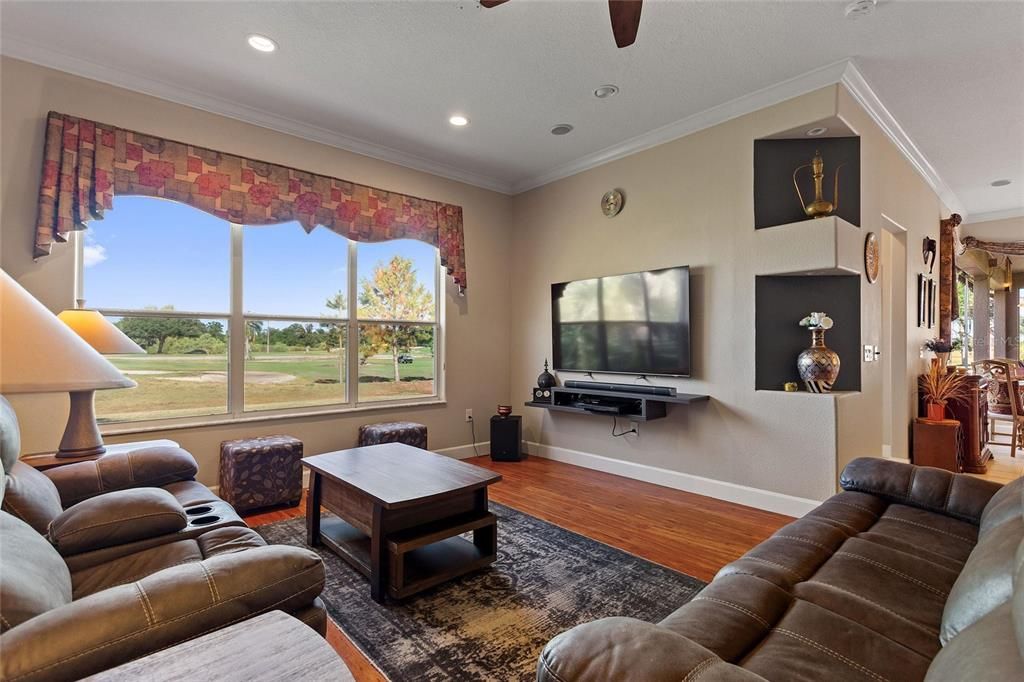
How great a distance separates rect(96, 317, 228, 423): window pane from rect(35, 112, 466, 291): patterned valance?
2.61ft

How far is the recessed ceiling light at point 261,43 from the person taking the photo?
282 centimetres

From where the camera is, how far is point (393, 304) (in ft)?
15.5

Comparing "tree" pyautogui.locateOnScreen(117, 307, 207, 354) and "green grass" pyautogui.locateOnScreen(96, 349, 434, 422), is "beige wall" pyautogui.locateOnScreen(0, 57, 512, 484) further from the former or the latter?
"tree" pyautogui.locateOnScreen(117, 307, 207, 354)

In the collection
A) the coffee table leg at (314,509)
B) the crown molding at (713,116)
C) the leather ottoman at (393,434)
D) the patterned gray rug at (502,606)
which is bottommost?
the patterned gray rug at (502,606)

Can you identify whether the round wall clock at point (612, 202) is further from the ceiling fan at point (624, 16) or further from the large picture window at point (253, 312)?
the ceiling fan at point (624, 16)

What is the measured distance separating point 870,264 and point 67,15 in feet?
17.7

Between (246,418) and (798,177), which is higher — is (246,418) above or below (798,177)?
below

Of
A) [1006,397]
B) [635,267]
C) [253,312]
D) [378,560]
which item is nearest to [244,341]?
[253,312]

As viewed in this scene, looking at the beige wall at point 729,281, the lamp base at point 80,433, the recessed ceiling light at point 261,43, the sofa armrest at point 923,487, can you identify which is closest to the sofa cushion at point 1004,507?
the sofa armrest at point 923,487

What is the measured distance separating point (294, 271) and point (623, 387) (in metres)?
3.08

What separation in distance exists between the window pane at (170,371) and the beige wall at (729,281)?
3.18 meters

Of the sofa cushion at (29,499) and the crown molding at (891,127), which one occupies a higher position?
the crown molding at (891,127)

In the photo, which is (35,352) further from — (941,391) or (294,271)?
(941,391)

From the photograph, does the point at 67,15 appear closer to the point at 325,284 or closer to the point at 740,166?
the point at 325,284
